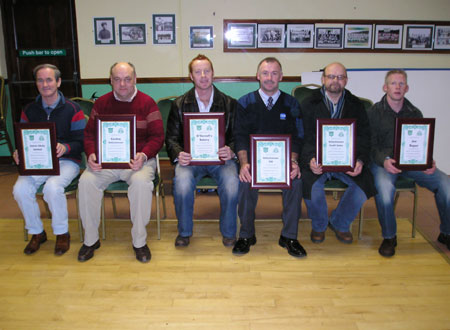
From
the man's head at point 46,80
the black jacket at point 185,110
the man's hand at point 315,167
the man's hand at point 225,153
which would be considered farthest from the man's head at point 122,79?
the man's hand at point 315,167

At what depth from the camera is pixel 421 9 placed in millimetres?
4840

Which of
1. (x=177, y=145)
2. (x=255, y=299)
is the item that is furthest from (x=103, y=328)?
(x=177, y=145)

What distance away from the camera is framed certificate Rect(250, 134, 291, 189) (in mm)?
2518

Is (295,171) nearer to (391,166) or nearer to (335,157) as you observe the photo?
(335,157)

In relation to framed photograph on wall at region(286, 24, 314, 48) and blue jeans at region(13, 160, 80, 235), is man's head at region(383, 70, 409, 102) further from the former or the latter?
blue jeans at region(13, 160, 80, 235)

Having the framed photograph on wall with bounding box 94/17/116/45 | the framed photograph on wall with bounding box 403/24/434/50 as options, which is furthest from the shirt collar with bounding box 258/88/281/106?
the framed photograph on wall with bounding box 403/24/434/50

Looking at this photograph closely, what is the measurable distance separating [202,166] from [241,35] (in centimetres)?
277

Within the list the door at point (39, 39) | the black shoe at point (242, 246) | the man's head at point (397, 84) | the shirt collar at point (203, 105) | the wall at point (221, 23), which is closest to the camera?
the black shoe at point (242, 246)

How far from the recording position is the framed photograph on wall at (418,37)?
486cm

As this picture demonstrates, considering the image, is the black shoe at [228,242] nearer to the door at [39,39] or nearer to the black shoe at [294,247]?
the black shoe at [294,247]

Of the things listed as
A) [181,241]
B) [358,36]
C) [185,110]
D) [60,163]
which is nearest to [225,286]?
[181,241]

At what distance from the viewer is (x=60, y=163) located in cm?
273

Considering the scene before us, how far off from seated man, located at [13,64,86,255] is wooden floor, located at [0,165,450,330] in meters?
0.17

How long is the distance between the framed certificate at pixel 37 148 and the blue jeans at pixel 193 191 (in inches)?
35.3
